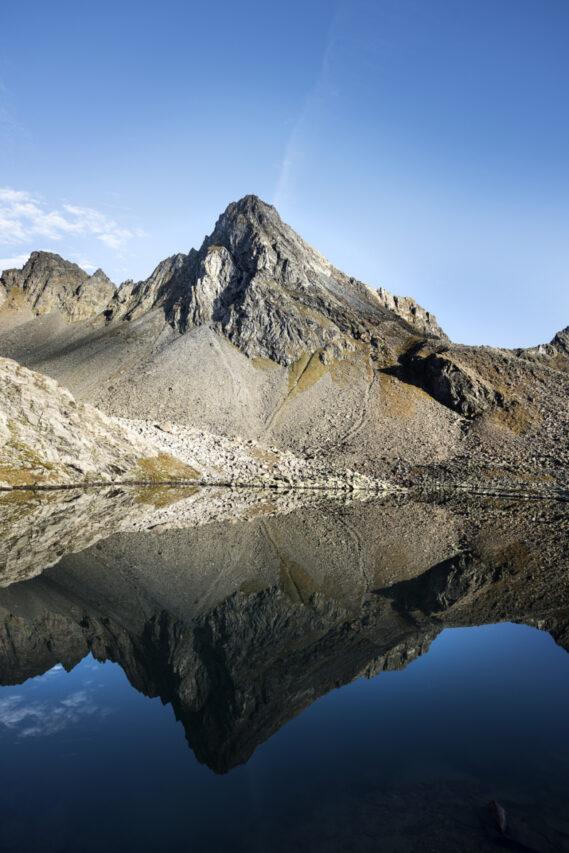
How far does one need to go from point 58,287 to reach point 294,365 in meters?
93.1

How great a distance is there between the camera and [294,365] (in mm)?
97562

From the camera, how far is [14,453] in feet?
148

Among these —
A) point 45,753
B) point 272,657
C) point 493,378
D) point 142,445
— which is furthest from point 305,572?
point 493,378

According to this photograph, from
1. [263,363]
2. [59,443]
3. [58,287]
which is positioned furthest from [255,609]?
[58,287]

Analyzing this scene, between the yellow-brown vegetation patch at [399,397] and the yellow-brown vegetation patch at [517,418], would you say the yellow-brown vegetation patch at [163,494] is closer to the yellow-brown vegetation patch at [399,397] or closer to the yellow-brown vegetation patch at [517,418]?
the yellow-brown vegetation patch at [399,397]

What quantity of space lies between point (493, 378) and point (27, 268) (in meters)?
149

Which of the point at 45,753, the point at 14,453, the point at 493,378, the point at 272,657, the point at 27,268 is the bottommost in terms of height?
the point at 45,753

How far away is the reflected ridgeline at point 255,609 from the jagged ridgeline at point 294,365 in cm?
3863

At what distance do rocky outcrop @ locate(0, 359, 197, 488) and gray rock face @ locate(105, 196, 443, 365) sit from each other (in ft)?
163

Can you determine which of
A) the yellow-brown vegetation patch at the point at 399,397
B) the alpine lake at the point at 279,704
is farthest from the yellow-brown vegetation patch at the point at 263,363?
the alpine lake at the point at 279,704

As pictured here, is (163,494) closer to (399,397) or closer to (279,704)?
(279,704)

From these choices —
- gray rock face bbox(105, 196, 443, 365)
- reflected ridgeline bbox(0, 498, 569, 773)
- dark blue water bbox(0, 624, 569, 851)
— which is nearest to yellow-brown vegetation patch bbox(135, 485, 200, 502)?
reflected ridgeline bbox(0, 498, 569, 773)

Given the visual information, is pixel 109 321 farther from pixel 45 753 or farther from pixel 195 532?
pixel 45 753

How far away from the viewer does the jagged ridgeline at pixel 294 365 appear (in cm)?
7038
